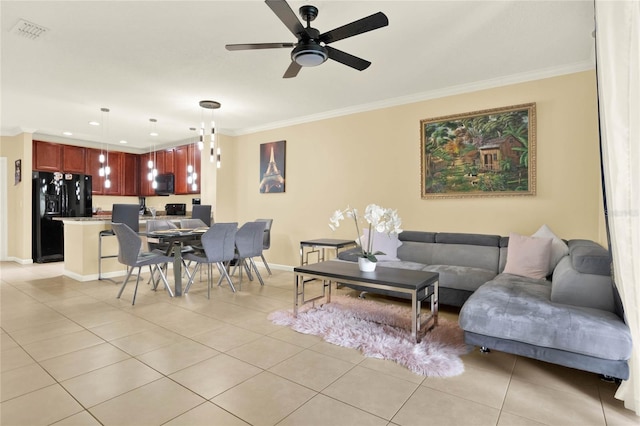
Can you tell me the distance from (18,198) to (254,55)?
20.9 feet

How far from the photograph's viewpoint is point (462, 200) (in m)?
4.19

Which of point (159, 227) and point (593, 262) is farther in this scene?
point (159, 227)

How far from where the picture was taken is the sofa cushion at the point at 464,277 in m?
3.29

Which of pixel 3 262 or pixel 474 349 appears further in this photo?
pixel 3 262

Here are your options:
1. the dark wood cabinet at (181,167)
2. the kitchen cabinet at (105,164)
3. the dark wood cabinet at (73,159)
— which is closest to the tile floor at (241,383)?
the dark wood cabinet at (181,167)

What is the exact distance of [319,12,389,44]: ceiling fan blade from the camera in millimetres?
2151

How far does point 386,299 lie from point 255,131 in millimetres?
4101

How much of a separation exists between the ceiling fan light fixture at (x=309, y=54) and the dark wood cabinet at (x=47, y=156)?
6904 millimetres

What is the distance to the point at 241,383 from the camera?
2062mm

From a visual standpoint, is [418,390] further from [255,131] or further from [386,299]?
[255,131]

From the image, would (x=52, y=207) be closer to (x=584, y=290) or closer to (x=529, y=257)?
(x=529, y=257)

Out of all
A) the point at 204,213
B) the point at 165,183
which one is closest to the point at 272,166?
the point at 204,213

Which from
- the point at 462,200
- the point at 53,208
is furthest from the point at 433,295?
the point at 53,208

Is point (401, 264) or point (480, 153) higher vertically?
point (480, 153)
